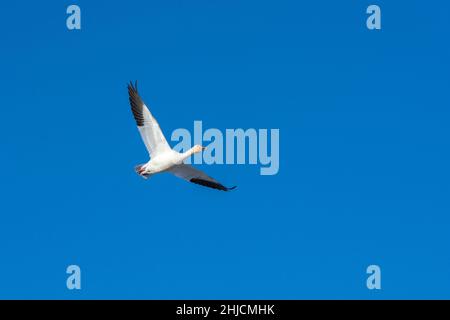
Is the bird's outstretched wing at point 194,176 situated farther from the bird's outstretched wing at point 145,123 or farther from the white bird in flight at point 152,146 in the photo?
the bird's outstretched wing at point 145,123

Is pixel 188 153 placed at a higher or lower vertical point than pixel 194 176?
higher

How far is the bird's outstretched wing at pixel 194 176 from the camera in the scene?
146 feet

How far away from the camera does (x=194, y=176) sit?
44.6 metres

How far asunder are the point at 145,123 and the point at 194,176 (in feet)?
8.36

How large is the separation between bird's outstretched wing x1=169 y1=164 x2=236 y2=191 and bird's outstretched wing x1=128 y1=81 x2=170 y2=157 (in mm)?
1398

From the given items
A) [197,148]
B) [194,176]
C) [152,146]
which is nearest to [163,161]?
[152,146]

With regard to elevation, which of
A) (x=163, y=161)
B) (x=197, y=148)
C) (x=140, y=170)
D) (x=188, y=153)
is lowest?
(x=140, y=170)

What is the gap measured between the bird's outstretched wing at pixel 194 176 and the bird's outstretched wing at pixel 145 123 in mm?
1398

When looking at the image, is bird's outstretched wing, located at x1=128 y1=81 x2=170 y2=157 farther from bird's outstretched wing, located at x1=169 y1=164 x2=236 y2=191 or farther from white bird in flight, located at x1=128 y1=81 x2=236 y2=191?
bird's outstretched wing, located at x1=169 y1=164 x2=236 y2=191

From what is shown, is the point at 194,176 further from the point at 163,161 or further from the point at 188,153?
the point at 163,161

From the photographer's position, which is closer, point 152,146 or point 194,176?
point 152,146

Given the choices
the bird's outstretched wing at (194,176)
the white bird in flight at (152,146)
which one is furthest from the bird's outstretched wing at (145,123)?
the bird's outstretched wing at (194,176)

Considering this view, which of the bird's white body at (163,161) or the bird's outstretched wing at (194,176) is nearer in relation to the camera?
the bird's white body at (163,161)
